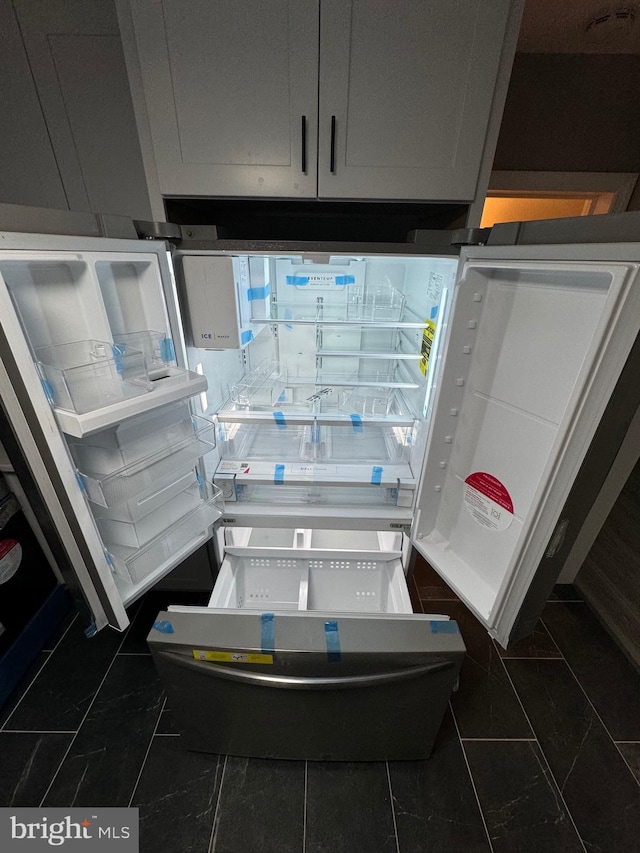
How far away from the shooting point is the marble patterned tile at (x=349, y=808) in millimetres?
1042

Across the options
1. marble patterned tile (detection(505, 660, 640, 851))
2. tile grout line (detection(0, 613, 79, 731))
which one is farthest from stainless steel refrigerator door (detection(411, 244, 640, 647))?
tile grout line (detection(0, 613, 79, 731))

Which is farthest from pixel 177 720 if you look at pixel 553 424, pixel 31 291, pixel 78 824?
pixel 553 424

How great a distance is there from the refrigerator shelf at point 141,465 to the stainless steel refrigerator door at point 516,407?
85 centimetres

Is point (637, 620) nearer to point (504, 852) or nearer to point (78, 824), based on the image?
point (504, 852)

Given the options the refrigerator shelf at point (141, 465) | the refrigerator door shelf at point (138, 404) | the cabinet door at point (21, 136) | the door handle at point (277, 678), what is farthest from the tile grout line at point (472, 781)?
the cabinet door at point (21, 136)

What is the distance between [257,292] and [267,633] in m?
1.25

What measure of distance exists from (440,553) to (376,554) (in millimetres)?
277

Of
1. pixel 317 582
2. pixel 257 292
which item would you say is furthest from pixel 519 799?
pixel 257 292

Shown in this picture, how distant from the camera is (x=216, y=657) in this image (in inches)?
34.2

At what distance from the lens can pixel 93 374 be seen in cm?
89

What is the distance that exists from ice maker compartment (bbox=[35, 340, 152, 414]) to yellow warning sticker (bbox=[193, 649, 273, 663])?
68 cm

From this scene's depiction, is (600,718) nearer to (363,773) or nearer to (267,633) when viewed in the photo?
(363,773)

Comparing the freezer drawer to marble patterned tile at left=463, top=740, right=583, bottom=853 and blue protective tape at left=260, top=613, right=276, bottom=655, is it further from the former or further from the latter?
marble patterned tile at left=463, top=740, right=583, bottom=853

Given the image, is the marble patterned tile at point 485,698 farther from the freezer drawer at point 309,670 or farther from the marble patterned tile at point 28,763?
the marble patterned tile at point 28,763
